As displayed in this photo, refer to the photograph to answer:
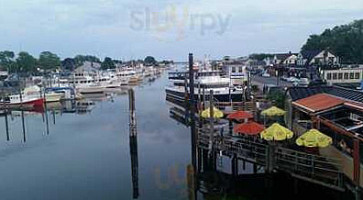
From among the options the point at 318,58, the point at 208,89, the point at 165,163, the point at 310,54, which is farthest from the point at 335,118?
the point at 310,54

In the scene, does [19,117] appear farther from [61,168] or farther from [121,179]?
[121,179]

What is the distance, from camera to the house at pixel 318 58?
9044 cm

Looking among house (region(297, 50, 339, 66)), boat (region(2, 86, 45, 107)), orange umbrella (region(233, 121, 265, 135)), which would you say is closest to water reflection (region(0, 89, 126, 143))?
boat (region(2, 86, 45, 107))

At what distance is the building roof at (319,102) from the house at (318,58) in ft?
217

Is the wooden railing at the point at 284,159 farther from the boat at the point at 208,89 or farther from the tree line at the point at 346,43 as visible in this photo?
the tree line at the point at 346,43

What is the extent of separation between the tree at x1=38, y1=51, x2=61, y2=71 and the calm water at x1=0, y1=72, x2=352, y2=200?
10526 centimetres

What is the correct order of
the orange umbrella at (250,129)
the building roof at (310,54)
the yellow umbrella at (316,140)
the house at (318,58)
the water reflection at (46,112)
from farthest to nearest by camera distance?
the building roof at (310,54)
the house at (318,58)
the water reflection at (46,112)
the orange umbrella at (250,129)
the yellow umbrella at (316,140)

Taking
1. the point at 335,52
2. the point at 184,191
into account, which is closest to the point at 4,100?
the point at 184,191

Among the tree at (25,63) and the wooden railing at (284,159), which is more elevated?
the tree at (25,63)

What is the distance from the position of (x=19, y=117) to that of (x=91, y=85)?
40.6 metres

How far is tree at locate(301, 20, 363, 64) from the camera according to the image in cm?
9131

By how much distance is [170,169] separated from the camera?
29.4m

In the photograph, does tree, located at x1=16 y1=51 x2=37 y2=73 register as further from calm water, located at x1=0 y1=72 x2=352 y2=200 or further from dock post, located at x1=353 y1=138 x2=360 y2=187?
dock post, located at x1=353 y1=138 x2=360 y2=187

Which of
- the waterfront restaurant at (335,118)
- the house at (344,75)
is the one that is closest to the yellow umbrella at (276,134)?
the waterfront restaurant at (335,118)
